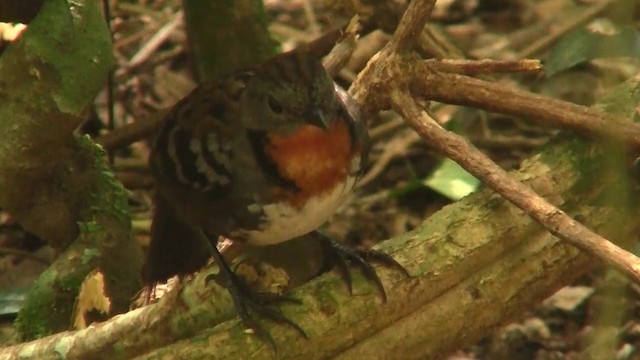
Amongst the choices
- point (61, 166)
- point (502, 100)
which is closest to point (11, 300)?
point (61, 166)

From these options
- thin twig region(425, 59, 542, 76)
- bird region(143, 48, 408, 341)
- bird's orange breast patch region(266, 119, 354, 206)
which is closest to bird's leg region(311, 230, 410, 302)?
bird region(143, 48, 408, 341)

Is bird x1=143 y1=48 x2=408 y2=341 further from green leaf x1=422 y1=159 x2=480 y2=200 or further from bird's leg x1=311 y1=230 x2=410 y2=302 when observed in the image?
green leaf x1=422 y1=159 x2=480 y2=200

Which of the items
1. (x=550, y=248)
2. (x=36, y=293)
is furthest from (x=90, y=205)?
(x=550, y=248)

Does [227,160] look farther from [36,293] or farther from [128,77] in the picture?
[128,77]

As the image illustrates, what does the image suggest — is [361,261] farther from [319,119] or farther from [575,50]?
[575,50]

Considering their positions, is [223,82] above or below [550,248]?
above

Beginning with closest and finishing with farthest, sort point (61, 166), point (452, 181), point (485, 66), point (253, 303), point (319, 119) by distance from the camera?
point (319, 119), point (253, 303), point (485, 66), point (61, 166), point (452, 181)

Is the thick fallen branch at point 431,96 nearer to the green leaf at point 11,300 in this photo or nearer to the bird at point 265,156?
the bird at point 265,156
